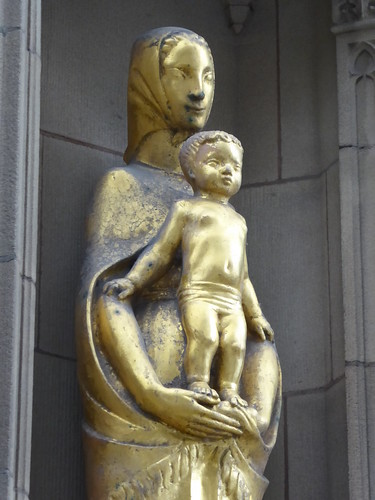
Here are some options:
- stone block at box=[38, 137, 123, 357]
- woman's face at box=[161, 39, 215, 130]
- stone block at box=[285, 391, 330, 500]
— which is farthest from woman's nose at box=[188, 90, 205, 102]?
stone block at box=[285, 391, 330, 500]

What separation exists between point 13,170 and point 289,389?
1.57m

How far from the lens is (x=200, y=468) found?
5.82 m

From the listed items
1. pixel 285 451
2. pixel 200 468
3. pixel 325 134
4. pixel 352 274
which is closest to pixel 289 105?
pixel 325 134

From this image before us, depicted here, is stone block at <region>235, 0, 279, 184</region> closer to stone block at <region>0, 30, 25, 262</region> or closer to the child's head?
the child's head

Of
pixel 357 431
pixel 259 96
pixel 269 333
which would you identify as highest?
pixel 259 96

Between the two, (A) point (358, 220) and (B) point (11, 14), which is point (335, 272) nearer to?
(A) point (358, 220)

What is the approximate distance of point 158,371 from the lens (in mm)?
5918

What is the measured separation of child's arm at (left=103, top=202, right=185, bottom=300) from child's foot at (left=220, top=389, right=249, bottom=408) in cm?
43

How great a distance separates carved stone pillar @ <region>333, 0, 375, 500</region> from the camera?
6355mm

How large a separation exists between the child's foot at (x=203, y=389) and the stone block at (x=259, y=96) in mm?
1325

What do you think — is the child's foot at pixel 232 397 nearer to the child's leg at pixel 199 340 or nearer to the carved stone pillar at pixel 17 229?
the child's leg at pixel 199 340

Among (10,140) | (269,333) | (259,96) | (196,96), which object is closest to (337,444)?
(269,333)

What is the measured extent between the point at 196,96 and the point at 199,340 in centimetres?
92

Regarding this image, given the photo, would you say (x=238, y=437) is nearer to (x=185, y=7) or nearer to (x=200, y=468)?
(x=200, y=468)
